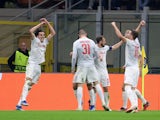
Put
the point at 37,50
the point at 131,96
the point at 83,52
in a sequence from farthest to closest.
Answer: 1. the point at 37,50
2. the point at 83,52
3. the point at 131,96

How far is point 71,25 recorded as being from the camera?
3403 centimetres

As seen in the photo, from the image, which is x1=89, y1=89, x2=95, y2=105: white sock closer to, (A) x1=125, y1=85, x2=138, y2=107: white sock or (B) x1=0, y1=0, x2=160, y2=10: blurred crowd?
(A) x1=125, y1=85, x2=138, y2=107: white sock

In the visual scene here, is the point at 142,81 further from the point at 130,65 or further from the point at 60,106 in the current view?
the point at 130,65

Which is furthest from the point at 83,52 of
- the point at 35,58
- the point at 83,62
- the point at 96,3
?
the point at 96,3

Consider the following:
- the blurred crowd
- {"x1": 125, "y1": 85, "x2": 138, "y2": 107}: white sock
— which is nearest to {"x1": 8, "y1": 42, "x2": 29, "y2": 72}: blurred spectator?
{"x1": 125, "y1": 85, "x2": 138, "y2": 107}: white sock

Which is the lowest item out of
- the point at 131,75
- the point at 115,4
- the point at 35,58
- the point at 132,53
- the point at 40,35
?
the point at 131,75

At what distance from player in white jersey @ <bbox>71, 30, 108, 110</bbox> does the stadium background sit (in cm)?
779

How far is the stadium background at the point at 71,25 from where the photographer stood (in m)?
33.0

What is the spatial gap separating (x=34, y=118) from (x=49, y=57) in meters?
14.3

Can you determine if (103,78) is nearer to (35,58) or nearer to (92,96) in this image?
(92,96)

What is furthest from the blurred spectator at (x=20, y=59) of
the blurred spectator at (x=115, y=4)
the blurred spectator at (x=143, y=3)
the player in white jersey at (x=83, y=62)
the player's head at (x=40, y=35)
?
the blurred spectator at (x=143, y=3)

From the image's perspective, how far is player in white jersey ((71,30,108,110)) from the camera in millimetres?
23969

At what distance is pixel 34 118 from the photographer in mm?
19266

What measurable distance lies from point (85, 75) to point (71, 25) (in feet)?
32.8
